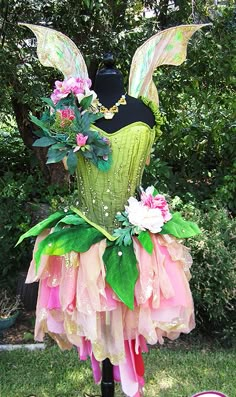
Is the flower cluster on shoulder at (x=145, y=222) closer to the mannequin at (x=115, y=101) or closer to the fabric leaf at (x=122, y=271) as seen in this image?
the fabric leaf at (x=122, y=271)

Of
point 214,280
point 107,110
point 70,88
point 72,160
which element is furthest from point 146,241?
point 214,280

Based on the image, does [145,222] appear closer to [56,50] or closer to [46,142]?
[46,142]

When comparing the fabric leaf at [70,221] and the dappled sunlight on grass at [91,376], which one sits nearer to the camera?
the fabric leaf at [70,221]

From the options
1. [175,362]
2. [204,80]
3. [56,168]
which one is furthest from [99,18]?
[175,362]

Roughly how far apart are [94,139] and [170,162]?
2699mm

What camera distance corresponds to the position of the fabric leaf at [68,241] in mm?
1577

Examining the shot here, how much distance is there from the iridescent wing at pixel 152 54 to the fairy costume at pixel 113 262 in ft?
0.07

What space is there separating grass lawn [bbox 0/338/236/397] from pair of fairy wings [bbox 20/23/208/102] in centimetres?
156

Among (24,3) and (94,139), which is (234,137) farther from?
(94,139)

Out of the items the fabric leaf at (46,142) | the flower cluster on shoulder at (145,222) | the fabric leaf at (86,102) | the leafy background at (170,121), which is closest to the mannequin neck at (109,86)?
the fabric leaf at (86,102)

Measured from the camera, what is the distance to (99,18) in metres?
3.27

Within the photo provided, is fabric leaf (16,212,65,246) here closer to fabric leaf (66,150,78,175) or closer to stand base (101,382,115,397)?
fabric leaf (66,150,78,175)

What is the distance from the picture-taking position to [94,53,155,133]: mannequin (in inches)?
64.7

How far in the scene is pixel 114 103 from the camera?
166cm
